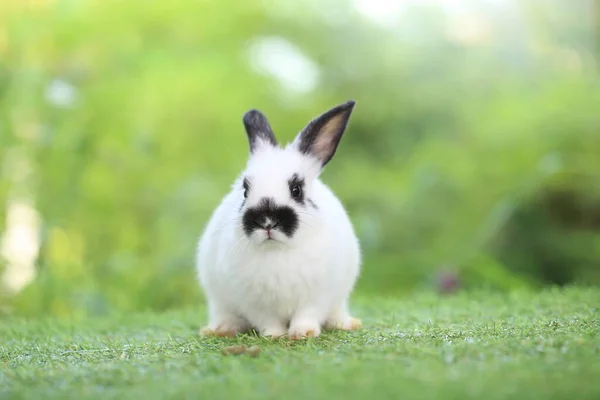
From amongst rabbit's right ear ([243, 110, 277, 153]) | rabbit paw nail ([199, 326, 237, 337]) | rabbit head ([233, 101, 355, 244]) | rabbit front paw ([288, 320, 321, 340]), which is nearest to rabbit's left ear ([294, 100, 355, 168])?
rabbit head ([233, 101, 355, 244])

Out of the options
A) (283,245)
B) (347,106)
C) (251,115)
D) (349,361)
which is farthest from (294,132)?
Answer: (349,361)

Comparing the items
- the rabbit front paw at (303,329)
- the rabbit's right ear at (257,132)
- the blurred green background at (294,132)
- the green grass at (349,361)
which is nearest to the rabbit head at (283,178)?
the rabbit's right ear at (257,132)

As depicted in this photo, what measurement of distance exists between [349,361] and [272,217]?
85 centimetres

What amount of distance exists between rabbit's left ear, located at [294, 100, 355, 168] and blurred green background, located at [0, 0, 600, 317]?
2.11 metres

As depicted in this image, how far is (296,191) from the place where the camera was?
121 inches

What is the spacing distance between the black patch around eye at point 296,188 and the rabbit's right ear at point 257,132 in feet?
0.95

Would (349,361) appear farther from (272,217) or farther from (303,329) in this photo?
(272,217)

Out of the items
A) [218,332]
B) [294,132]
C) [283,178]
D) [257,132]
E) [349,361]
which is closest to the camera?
[349,361]

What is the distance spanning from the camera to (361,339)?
2.76 meters

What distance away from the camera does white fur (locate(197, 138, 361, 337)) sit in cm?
298

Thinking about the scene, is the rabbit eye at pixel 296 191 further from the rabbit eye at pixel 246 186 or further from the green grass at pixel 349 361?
the green grass at pixel 349 361

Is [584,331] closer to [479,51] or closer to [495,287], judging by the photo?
[495,287]

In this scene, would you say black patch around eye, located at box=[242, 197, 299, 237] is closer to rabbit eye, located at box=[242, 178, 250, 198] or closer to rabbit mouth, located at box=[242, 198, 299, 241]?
rabbit mouth, located at box=[242, 198, 299, 241]

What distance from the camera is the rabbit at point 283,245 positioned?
117 inches
